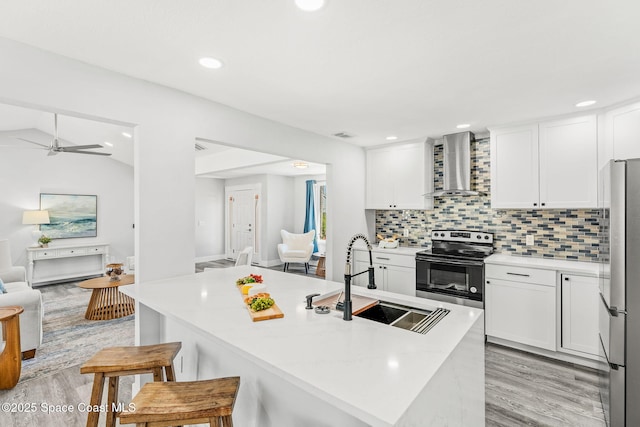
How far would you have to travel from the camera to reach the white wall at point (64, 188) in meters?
5.73

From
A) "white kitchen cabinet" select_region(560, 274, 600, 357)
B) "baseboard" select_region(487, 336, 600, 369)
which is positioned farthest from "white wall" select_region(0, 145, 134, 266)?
"white kitchen cabinet" select_region(560, 274, 600, 357)

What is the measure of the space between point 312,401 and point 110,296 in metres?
4.05

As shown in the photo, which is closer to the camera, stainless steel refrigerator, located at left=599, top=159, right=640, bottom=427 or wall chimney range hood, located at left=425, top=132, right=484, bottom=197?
stainless steel refrigerator, located at left=599, top=159, right=640, bottom=427

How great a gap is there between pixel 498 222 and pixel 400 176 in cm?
133

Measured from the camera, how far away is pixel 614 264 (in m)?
1.82

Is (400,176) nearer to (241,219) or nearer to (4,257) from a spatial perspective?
(241,219)

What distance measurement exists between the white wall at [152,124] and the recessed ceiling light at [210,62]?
1.78 ft

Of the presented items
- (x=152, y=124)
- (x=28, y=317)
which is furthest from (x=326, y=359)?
(x=28, y=317)

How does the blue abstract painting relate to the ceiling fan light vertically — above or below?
below

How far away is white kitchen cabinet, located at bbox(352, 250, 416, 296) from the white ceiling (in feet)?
6.44

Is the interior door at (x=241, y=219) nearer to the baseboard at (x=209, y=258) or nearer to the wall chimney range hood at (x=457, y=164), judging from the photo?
the baseboard at (x=209, y=258)

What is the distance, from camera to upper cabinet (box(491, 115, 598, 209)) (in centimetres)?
293

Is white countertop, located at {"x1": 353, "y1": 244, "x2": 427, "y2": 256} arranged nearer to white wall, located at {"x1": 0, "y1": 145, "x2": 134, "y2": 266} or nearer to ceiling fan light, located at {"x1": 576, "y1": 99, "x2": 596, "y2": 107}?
ceiling fan light, located at {"x1": 576, "y1": 99, "x2": 596, "y2": 107}

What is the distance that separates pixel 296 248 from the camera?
7.32 m
